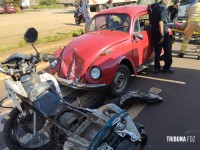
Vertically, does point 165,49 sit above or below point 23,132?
above

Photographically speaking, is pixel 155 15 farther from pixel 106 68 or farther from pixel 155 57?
pixel 106 68

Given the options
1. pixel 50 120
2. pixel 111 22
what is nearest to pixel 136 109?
pixel 50 120

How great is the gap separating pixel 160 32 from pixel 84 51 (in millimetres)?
2232

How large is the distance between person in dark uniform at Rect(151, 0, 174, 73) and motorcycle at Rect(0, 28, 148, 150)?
154 inches

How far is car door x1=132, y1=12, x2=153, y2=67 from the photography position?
20.5 feet

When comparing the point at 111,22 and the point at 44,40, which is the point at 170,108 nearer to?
the point at 111,22

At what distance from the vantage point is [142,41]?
6508 millimetres

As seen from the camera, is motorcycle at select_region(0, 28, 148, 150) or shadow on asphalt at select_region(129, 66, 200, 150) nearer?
motorcycle at select_region(0, 28, 148, 150)

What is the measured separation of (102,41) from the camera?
5777 millimetres

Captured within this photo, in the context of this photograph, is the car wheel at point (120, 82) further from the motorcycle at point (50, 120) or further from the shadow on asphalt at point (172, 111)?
the motorcycle at point (50, 120)

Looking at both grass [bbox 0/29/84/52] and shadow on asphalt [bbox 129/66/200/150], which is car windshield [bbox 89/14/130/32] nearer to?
shadow on asphalt [bbox 129/66/200/150]

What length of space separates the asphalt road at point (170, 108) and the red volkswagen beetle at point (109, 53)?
0.51 m

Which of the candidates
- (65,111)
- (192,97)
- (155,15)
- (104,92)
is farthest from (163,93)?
(65,111)

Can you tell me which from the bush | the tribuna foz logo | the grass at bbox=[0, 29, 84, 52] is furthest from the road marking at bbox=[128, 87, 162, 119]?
Result: the bush
